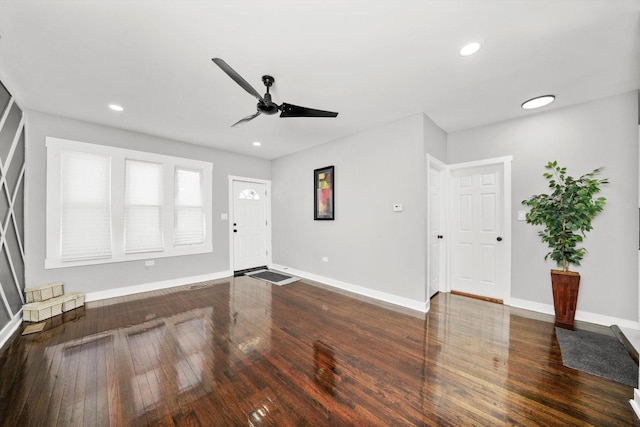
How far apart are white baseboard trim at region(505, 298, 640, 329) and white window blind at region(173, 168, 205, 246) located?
5.37m

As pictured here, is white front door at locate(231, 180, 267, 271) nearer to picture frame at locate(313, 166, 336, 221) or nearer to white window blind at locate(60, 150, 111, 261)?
picture frame at locate(313, 166, 336, 221)

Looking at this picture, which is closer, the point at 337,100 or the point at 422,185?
the point at 337,100

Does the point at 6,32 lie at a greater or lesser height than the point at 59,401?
greater

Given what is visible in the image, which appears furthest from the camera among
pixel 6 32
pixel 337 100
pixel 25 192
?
pixel 25 192

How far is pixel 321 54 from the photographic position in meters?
2.15

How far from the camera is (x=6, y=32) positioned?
1.88m

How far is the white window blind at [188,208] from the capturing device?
4.54 meters

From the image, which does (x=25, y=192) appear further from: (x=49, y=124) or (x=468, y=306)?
(x=468, y=306)

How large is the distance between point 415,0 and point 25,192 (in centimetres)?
500

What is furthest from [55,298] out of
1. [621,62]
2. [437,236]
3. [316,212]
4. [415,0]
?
[621,62]

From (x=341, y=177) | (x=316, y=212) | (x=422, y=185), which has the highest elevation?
(x=341, y=177)

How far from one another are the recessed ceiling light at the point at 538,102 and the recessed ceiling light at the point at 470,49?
1.45m

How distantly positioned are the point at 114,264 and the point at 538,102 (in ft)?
21.1

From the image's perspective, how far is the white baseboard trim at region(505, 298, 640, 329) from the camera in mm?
2717
